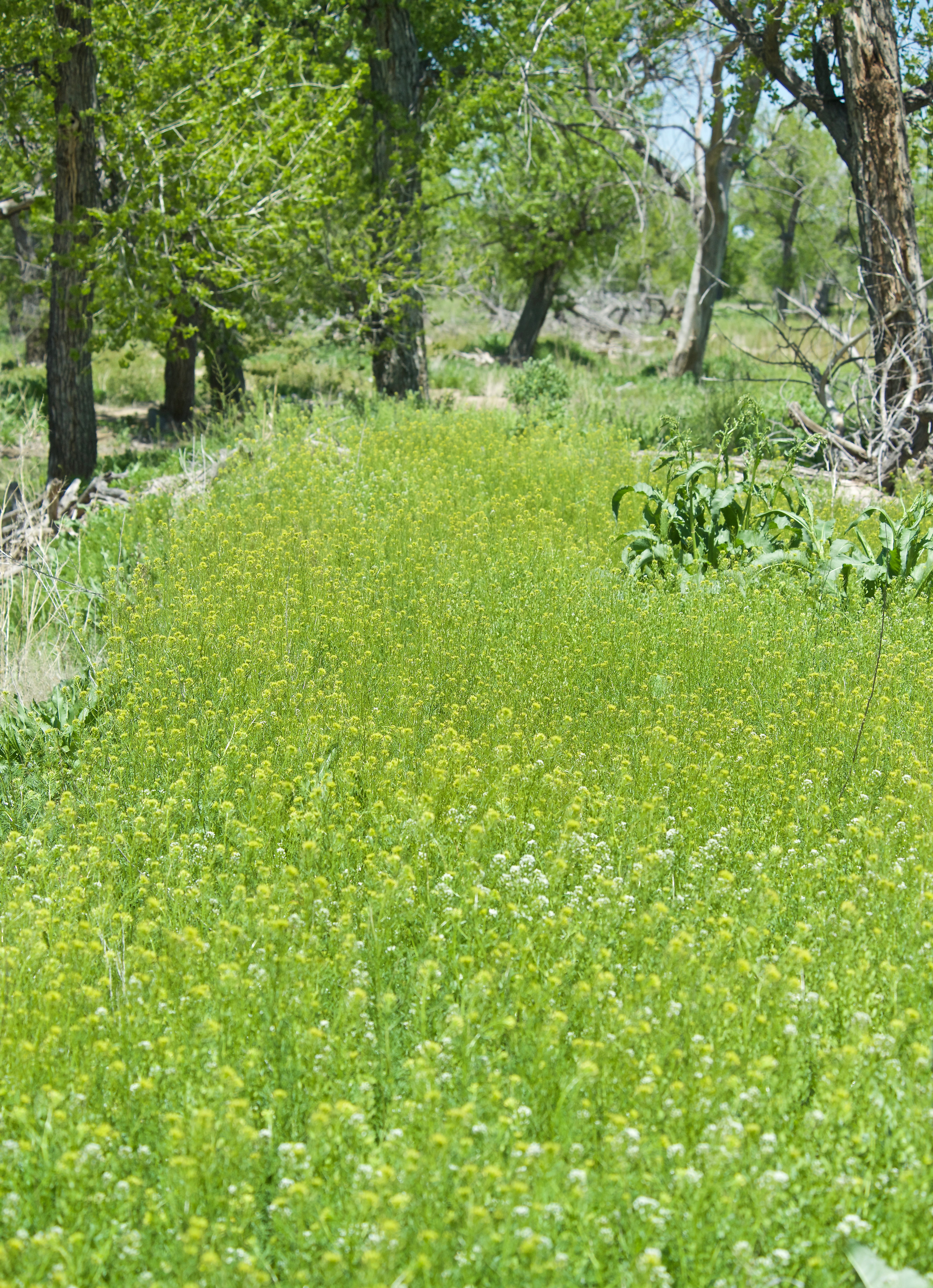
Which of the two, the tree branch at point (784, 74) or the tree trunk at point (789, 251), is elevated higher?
the tree trunk at point (789, 251)

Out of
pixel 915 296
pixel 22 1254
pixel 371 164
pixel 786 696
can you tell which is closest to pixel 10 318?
pixel 371 164

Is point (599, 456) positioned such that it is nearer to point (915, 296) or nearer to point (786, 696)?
point (915, 296)

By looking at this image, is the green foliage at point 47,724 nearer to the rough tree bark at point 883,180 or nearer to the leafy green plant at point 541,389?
the rough tree bark at point 883,180

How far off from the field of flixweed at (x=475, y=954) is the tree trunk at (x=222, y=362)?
385 inches

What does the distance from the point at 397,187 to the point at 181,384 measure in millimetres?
4334

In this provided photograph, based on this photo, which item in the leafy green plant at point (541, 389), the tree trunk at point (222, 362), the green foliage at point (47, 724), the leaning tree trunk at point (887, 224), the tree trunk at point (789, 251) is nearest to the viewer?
the green foliage at point (47, 724)

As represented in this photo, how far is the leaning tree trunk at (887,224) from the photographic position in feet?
33.7

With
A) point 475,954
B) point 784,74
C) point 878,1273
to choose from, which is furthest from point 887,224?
point 878,1273

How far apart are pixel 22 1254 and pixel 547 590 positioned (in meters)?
4.96

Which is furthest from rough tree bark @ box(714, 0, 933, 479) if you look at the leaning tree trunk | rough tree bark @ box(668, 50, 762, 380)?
rough tree bark @ box(668, 50, 762, 380)

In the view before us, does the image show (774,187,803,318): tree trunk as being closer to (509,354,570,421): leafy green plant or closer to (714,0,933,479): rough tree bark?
(509,354,570,421): leafy green plant

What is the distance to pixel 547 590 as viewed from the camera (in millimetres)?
6727

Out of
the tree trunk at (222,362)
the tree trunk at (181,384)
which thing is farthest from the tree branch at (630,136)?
the tree trunk at (181,384)

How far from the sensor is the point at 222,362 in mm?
15766
